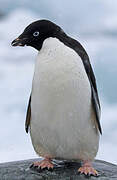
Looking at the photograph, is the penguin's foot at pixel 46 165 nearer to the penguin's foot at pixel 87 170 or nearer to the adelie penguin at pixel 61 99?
the adelie penguin at pixel 61 99

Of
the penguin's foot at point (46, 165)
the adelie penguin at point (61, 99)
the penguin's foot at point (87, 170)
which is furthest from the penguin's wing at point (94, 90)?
the penguin's foot at point (46, 165)

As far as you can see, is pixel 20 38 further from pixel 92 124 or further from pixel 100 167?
pixel 100 167

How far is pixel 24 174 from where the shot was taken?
3.73 meters

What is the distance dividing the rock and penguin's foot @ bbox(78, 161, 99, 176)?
29 mm

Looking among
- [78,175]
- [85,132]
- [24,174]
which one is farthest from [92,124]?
[24,174]

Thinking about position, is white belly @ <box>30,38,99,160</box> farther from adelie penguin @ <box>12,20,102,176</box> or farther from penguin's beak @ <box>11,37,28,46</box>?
penguin's beak @ <box>11,37,28,46</box>

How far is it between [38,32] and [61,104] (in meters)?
0.55

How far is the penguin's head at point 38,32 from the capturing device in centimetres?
357

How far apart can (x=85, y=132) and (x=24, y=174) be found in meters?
0.58

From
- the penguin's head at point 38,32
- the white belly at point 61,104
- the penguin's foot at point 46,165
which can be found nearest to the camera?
the white belly at point 61,104

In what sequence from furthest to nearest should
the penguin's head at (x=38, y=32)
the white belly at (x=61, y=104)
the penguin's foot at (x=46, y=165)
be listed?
the penguin's foot at (x=46, y=165), the penguin's head at (x=38, y=32), the white belly at (x=61, y=104)

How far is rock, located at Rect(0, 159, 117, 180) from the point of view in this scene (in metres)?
3.62

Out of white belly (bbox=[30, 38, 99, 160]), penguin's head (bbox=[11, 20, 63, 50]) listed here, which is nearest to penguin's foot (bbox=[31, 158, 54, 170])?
white belly (bbox=[30, 38, 99, 160])

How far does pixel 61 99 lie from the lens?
3.44 m
